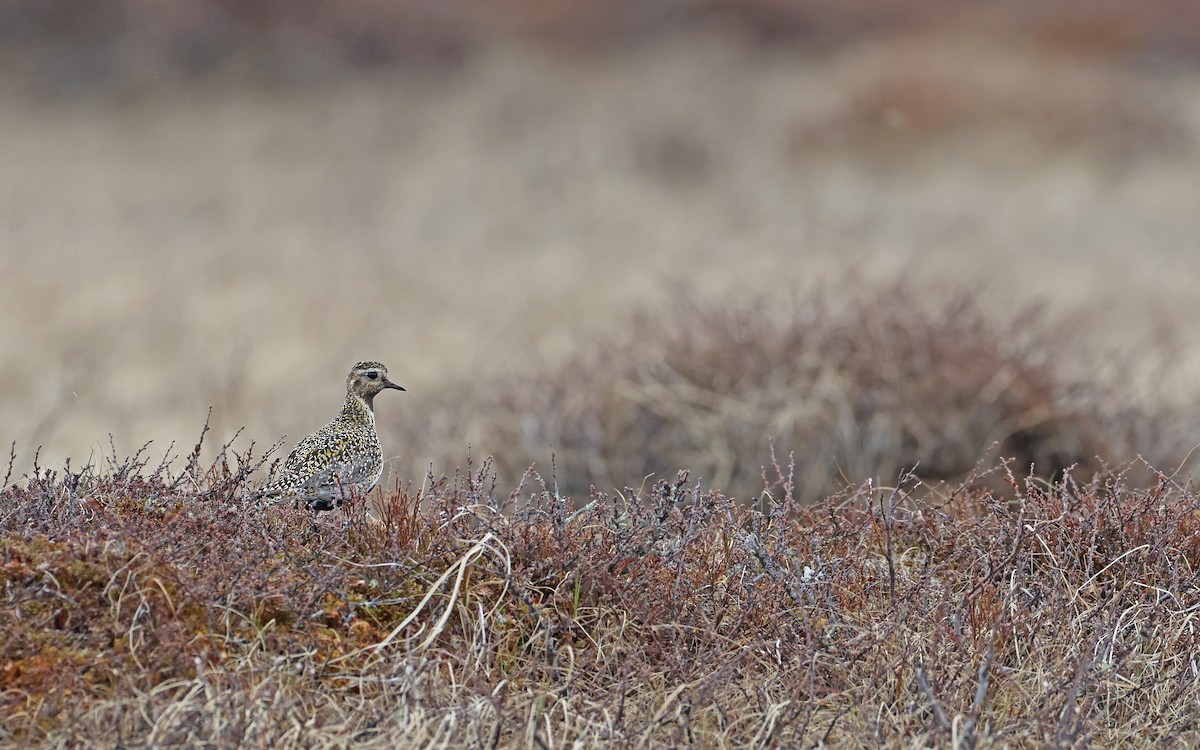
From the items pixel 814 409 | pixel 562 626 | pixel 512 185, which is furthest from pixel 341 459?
pixel 512 185

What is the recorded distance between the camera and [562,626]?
3.57m

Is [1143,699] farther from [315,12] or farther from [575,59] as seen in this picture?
[315,12]

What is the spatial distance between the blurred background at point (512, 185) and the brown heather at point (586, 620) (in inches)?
113

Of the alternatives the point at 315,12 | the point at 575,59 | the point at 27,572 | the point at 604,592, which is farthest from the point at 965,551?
the point at 315,12

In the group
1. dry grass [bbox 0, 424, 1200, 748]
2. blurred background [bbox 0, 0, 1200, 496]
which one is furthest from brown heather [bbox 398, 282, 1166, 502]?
dry grass [bbox 0, 424, 1200, 748]

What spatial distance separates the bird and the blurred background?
2.27 meters

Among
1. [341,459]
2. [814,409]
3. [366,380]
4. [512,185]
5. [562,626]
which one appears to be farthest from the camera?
[512,185]

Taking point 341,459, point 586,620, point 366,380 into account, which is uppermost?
point 366,380

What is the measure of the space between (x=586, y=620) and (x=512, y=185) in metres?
16.0

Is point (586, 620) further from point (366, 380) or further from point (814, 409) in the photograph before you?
point (814, 409)

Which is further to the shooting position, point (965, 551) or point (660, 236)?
point (660, 236)

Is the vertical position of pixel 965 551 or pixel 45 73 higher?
pixel 45 73

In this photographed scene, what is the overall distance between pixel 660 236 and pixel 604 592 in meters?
12.8

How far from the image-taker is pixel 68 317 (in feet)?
36.9
